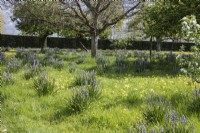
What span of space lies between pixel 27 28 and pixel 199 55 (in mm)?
24319

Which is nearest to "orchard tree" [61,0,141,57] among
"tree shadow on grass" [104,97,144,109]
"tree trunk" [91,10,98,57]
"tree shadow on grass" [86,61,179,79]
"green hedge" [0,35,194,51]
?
"tree trunk" [91,10,98,57]

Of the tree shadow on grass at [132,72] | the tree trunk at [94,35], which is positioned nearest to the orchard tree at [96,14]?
the tree trunk at [94,35]

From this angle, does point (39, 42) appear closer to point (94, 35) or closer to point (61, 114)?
point (94, 35)

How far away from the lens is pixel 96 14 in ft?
63.4

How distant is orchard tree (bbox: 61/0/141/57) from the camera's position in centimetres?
1909

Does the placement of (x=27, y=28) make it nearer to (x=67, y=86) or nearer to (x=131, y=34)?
(x=131, y=34)

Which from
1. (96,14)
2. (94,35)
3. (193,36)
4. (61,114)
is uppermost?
(96,14)

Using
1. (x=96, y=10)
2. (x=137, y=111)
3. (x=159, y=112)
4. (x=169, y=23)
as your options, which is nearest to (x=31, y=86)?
(x=137, y=111)

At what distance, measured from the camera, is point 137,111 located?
21.5ft

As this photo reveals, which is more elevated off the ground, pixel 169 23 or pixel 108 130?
pixel 169 23

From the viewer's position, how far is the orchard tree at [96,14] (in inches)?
752

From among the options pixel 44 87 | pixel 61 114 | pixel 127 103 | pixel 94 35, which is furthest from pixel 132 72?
pixel 94 35

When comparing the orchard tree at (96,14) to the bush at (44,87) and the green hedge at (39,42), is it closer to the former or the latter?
the bush at (44,87)

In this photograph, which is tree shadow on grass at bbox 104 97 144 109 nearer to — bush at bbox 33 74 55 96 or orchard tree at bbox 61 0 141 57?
bush at bbox 33 74 55 96
